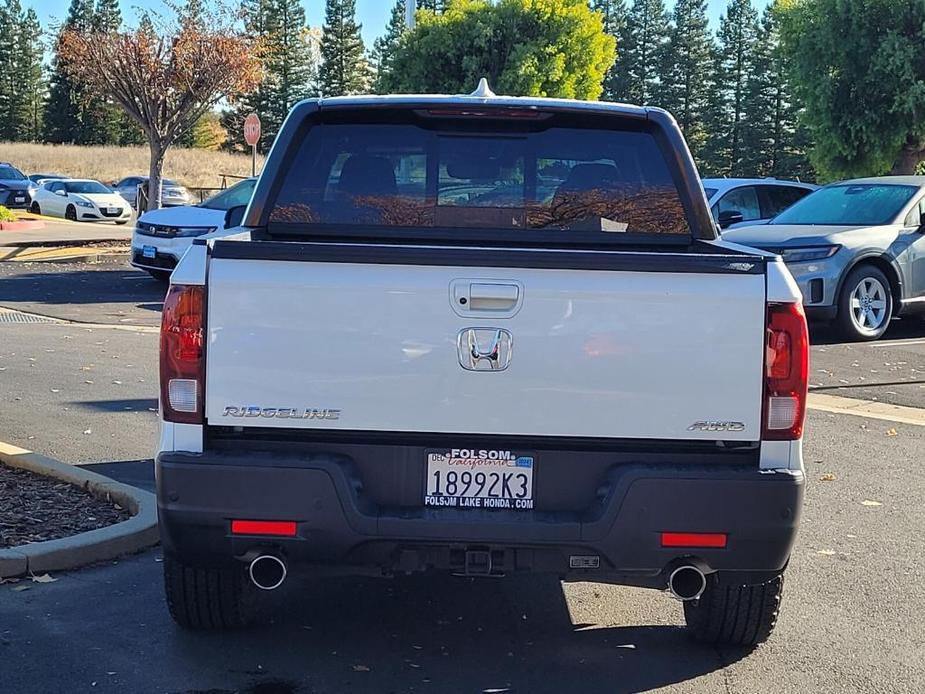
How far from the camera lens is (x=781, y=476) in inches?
156

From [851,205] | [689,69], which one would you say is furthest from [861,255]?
[689,69]

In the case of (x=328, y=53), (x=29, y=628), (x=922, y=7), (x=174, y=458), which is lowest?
(x=29, y=628)

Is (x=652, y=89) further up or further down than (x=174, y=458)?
further up

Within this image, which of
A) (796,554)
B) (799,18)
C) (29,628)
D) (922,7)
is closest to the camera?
(29,628)

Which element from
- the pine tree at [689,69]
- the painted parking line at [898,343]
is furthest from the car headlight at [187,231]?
the pine tree at [689,69]

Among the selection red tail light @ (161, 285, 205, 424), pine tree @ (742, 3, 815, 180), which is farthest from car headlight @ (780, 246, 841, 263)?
pine tree @ (742, 3, 815, 180)

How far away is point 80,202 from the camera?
36156 millimetres

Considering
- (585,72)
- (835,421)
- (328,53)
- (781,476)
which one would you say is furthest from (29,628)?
(328,53)

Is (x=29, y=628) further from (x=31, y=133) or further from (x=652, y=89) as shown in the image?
(x=31, y=133)

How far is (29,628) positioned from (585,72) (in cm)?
3133

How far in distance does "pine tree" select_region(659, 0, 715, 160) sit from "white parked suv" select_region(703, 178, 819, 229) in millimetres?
60332

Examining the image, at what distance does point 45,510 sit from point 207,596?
1896 mm

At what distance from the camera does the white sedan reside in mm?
36000

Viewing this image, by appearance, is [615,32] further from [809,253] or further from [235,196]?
[809,253]
